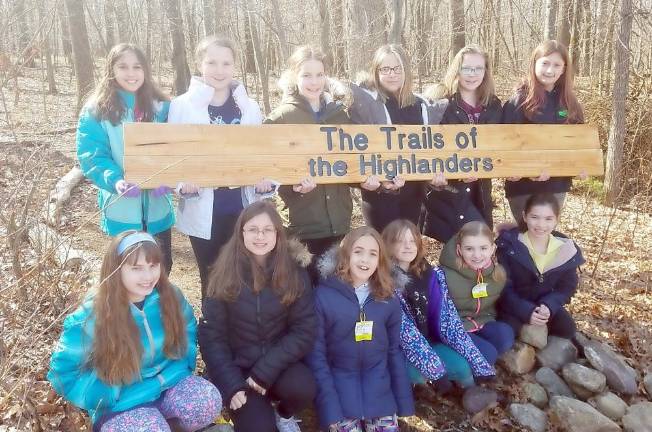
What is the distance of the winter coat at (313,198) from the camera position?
430cm

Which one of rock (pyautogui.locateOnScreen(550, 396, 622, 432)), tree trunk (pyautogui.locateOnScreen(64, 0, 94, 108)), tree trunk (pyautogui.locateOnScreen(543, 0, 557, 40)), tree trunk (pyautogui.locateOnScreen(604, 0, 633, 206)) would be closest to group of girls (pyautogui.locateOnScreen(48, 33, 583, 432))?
rock (pyautogui.locateOnScreen(550, 396, 622, 432))

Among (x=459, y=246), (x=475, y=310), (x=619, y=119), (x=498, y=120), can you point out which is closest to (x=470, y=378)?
(x=475, y=310)

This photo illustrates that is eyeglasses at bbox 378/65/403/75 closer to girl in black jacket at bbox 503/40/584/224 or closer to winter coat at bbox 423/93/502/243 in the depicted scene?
winter coat at bbox 423/93/502/243

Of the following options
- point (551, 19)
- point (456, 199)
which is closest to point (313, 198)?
point (456, 199)

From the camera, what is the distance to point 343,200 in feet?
14.8

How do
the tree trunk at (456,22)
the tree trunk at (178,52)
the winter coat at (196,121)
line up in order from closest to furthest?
the winter coat at (196,121), the tree trunk at (178,52), the tree trunk at (456,22)

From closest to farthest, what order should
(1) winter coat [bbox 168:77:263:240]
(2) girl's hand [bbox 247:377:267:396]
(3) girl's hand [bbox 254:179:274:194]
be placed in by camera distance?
1. (2) girl's hand [bbox 247:377:267:396]
2. (1) winter coat [bbox 168:77:263:240]
3. (3) girl's hand [bbox 254:179:274:194]

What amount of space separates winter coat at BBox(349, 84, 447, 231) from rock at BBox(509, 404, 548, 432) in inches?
68.0

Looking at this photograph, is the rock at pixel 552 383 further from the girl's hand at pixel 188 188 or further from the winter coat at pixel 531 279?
the girl's hand at pixel 188 188

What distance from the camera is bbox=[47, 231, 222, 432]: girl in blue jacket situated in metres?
3.20

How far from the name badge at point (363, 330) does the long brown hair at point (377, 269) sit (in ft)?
0.65

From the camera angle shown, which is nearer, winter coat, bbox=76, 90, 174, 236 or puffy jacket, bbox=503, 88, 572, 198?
winter coat, bbox=76, 90, 174, 236

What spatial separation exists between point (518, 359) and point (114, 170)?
3.52m

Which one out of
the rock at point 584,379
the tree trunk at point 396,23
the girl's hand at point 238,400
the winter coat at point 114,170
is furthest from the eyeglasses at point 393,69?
the tree trunk at point 396,23
